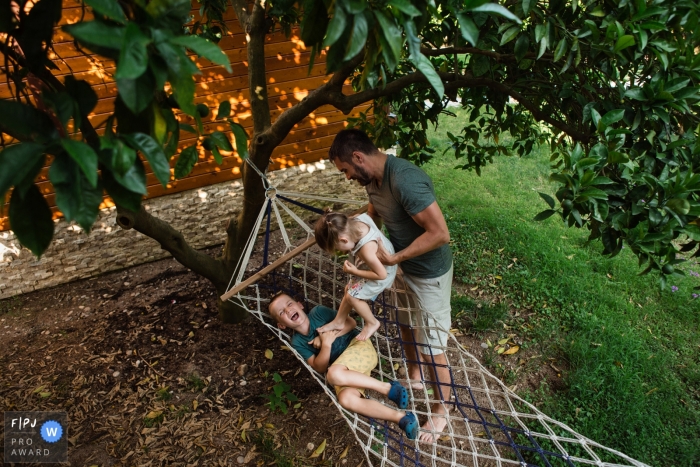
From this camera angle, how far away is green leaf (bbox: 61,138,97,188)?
2.03ft

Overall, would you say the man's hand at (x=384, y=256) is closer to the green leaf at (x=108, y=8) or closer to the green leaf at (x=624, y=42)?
the green leaf at (x=624, y=42)

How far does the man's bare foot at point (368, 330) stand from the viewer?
6.70 ft

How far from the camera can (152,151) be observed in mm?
753

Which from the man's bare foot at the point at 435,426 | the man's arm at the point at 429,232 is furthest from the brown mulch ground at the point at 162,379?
the man's arm at the point at 429,232

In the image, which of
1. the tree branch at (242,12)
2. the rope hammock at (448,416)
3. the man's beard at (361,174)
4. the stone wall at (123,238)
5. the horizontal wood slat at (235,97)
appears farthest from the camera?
the stone wall at (123,238)

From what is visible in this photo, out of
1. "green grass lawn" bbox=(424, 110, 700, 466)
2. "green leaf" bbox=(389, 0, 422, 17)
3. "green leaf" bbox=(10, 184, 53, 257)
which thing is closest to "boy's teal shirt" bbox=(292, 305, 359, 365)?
"green grass lawn" bbox=(424, 110, 700, 466)

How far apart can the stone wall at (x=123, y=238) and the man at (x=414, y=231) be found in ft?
6.03

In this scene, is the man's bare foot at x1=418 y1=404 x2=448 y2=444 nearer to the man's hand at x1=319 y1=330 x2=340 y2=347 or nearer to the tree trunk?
the man's hand at x1=319 y1=330 x2=340 y2=347

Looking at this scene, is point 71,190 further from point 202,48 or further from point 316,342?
point 316,342

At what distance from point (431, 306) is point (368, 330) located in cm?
31

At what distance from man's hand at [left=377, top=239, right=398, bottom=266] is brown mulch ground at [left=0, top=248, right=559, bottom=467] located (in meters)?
0.96

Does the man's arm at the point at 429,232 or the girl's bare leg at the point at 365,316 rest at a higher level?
the man's arm at the point at 429,232

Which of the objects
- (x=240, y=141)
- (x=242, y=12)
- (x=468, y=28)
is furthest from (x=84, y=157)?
(x=242, y=12)

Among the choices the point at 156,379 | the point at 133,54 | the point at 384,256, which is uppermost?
the point at 133,54
